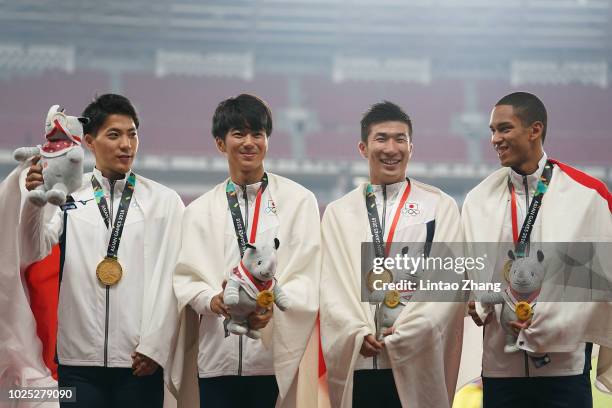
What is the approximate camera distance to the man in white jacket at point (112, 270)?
8.89 feet

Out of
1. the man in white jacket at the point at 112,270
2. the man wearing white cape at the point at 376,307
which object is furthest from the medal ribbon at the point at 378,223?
the man in white jacket at the point at 112,270

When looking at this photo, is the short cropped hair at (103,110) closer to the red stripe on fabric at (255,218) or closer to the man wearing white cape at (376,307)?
the red stripe on fabric at (255,218)

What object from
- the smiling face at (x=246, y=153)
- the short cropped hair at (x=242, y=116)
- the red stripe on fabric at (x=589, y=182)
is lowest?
the red stripe on fabric at (x=589, y=182)

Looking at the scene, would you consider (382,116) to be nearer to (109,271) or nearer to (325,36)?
(109,271)

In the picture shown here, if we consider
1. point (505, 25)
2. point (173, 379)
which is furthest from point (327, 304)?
point (505, 25)

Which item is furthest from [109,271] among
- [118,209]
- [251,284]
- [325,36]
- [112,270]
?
[325,36]

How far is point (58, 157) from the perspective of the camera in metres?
2.60

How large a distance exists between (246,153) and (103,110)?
0.57 metres

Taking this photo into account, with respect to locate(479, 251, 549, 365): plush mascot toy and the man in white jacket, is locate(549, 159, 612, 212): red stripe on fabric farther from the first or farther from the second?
the man in white jacket

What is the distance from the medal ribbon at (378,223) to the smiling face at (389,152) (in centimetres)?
6

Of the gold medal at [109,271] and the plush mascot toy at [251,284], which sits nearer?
the plush mascot toy at [251,284]

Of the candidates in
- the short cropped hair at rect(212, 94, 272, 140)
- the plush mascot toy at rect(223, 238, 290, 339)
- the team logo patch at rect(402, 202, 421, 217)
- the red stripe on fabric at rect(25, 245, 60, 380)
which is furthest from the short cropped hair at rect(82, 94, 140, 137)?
the team logo patch at rect(402, 202, 421, 217)

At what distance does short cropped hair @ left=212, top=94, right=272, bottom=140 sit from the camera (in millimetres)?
2930

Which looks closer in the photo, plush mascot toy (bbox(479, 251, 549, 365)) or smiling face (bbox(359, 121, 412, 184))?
plush mascot toy (bbox(479, 251, 549, 365))
